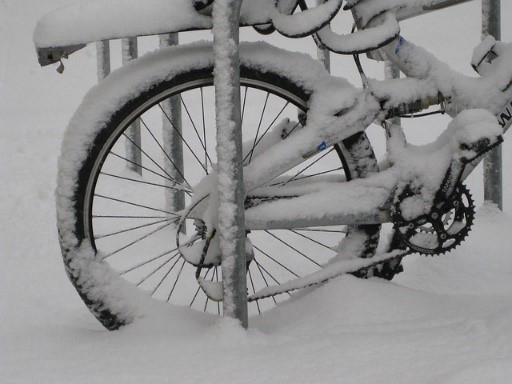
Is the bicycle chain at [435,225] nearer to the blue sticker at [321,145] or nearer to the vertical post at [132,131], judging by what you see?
the blue sticker at [321,145]

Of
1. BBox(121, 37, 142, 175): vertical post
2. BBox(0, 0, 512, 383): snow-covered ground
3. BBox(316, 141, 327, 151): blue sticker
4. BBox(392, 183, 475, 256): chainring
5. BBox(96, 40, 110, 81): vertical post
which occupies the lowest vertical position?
BBox(0, 0, 512, 383): snow-covered ground

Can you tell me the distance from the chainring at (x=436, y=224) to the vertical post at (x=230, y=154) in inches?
22.6

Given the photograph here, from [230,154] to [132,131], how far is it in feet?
8.10

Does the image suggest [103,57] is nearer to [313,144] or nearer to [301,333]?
[313,144]

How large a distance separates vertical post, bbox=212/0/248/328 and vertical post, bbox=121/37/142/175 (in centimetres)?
203

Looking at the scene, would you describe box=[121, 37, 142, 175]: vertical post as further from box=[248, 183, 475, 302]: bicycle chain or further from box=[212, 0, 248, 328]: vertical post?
box=[212, 0, 248, 328]: vertical post

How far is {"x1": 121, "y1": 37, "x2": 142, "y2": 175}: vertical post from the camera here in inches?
159

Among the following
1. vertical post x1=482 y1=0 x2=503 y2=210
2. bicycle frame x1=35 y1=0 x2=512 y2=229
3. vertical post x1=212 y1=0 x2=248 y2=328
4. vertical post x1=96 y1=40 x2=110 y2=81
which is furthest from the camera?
vertical post x1=96 y1=40 x2=110 y2=81

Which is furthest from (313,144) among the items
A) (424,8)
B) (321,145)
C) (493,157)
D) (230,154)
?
(493,157)

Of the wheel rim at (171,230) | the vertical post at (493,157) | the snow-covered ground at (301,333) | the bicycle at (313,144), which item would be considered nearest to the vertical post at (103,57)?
the wheel rim at (171,230)

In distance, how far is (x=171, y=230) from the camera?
3434mm

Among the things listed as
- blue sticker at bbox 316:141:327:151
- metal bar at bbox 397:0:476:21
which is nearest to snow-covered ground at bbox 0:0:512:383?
blue sticker at bbox 316:141:327:151

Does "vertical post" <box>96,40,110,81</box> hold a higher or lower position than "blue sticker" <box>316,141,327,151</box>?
higher

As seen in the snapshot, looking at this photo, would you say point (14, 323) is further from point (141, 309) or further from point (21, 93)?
point (21, 93)
